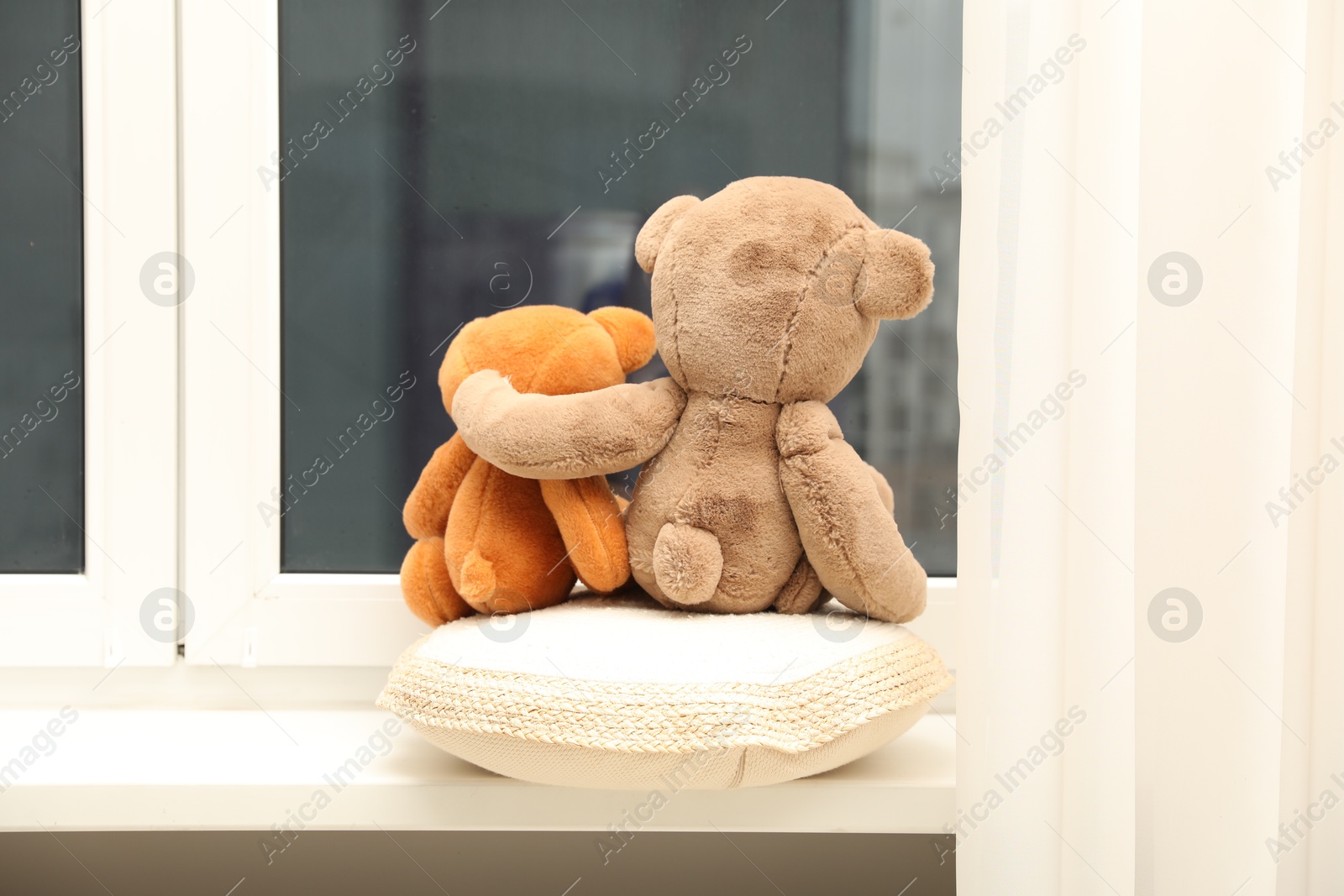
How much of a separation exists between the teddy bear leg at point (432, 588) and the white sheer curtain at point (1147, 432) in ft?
1.45

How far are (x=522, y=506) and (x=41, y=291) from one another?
633 mm

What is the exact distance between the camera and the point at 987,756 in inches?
24.9

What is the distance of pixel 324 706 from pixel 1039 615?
0.73 meters

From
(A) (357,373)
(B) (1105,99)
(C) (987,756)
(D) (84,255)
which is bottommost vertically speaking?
(C) (987,756)

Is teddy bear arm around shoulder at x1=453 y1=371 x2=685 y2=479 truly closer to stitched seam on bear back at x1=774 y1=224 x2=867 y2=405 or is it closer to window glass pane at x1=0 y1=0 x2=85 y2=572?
stitched seam on bear back at x1=774 y1=224 x2=867 y2=405

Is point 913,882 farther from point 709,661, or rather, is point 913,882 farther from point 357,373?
point 357,373

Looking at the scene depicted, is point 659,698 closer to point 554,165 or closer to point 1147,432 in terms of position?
point 1147,432

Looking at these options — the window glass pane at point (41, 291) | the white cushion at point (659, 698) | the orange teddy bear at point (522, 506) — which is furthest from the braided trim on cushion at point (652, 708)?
the window glass pane at point (41, 291)

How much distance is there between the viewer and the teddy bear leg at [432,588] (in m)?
0.79

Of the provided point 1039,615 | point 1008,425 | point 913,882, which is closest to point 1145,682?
point 1039,615

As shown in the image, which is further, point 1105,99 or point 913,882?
point 913,882

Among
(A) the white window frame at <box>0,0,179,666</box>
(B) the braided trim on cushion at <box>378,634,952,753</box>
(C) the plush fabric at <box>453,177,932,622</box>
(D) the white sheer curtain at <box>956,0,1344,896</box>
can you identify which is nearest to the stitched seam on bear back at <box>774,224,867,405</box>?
(C) the plush fabric at <box>453,177,932,622</box>

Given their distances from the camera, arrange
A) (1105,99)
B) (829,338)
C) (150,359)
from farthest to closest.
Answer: (150,359) → (829,338) → (1105,99)

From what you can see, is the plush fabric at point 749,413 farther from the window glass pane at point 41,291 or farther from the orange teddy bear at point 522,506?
the window glass pane at point 41,291
